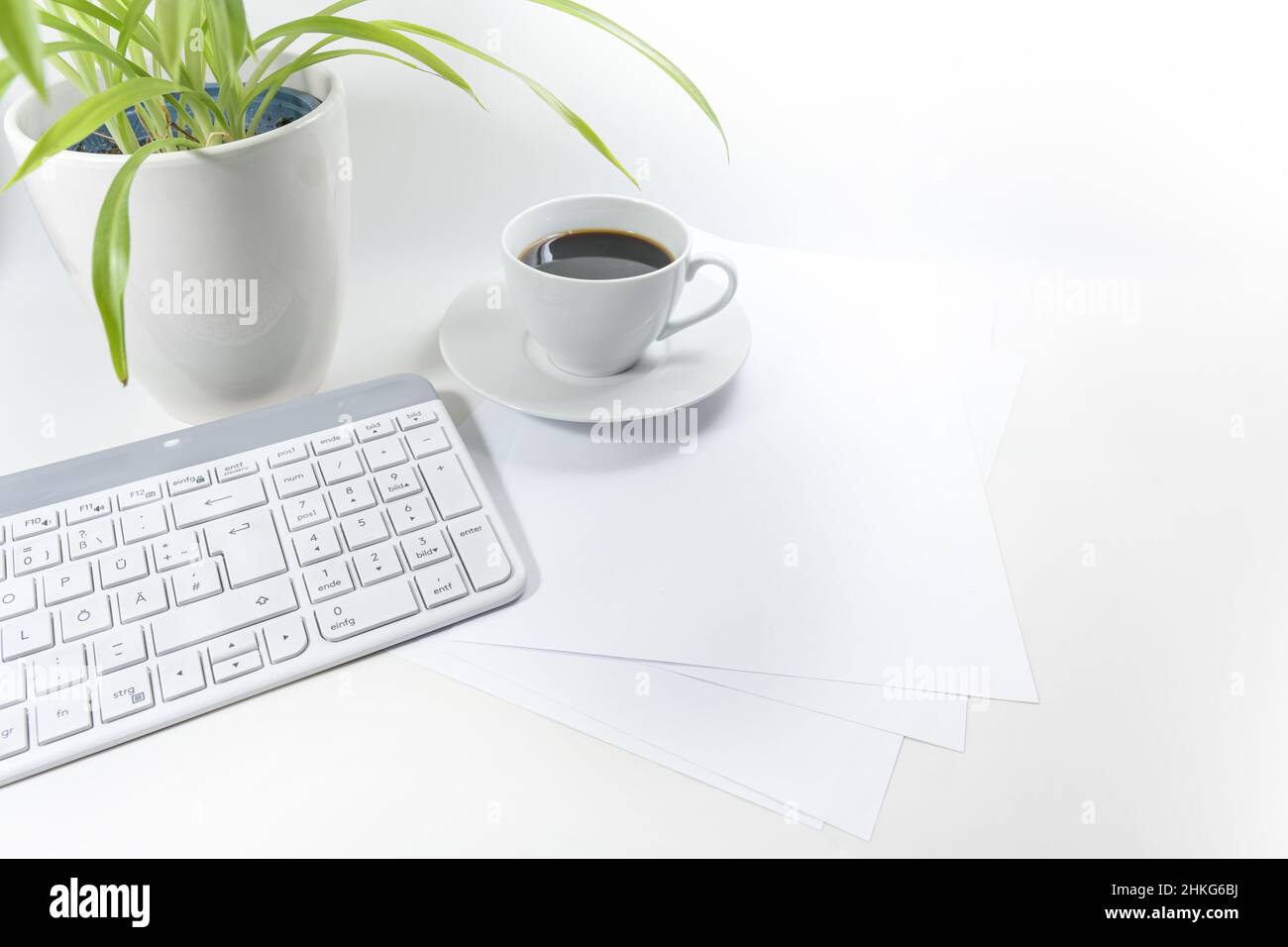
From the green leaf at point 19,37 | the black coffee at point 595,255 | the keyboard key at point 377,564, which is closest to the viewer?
the green leaf at point 19,37

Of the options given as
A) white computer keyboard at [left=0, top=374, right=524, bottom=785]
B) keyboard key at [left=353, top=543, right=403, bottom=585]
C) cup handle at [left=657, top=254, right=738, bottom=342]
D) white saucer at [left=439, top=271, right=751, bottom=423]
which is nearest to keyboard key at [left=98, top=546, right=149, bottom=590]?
white computer keyboard at [left=0, top=374, right=524, bottom=785]

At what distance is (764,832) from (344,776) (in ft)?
→ 0.61

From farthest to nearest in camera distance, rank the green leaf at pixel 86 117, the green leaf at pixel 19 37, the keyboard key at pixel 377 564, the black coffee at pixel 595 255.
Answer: the black coffee at pixel 595 255, the keyboard key at pixel 377 564, the green leaf at pixel 86 117, the green leaf at pixel 19 37

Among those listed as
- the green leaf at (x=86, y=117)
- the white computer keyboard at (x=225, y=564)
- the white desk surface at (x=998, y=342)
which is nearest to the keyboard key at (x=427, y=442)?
the white computer keyboard at (x=225, y=564)

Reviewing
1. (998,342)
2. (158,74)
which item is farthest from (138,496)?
(998,342)

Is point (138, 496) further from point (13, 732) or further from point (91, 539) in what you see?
point (13, 732)

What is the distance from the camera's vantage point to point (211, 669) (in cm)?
45

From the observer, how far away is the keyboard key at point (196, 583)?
1.54 feet

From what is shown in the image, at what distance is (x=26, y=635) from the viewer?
447 millimetres

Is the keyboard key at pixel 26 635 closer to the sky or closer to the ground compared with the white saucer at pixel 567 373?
closer to the ground

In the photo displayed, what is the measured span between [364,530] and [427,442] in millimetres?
75

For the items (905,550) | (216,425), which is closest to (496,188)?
(216,425)

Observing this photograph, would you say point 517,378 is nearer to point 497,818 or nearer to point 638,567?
point 638,567

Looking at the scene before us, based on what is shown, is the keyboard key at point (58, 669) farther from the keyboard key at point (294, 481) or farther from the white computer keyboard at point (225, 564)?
the keyboard key at point (294, 481)
